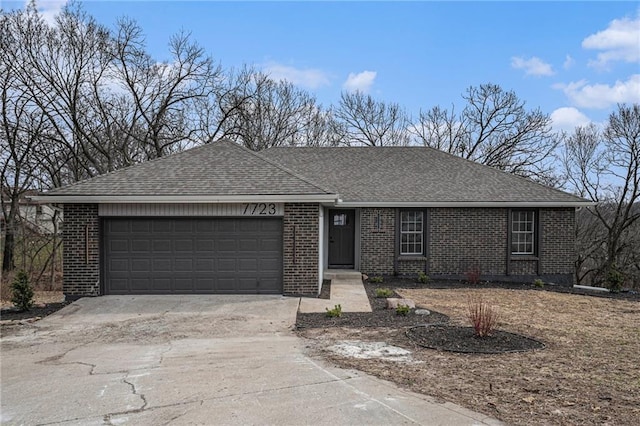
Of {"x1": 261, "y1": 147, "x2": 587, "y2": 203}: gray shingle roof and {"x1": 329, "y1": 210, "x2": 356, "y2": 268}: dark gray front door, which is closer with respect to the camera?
{"x1": 261, "y1": 147, "x2": 587, "y2": 203}: gray shingle roof

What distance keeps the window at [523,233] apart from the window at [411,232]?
3.06 metres

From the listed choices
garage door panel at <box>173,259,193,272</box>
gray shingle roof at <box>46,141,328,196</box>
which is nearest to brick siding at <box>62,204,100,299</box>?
gray shingle roof at <box>46,141,328,196</box>

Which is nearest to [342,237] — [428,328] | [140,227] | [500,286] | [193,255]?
[500,286]

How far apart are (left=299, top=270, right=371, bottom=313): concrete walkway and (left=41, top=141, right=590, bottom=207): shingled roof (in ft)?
7.50

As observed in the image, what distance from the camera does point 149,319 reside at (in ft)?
31.7

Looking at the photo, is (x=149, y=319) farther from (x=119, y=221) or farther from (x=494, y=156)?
(x=494, y=156)

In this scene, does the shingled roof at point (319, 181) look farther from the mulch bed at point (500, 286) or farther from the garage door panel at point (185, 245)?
the mulch bed at point (500, 286)

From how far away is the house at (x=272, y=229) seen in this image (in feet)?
38.6

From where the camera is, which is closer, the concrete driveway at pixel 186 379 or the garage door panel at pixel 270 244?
the concrete driveway at pixel 186 379

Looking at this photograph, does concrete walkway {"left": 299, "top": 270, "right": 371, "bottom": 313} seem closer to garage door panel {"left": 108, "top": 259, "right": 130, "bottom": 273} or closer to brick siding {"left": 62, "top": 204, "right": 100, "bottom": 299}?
garage door panel {"left": 108, "top": 259, "right": 130, "bottom": 273}

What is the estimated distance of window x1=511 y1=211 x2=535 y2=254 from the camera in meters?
16.5

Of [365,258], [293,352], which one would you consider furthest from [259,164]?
[293,352]

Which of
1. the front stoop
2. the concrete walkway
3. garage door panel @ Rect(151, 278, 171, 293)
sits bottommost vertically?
the concrete walkway

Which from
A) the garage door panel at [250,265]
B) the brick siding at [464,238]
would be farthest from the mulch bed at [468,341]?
the brick siding at [464,238]
